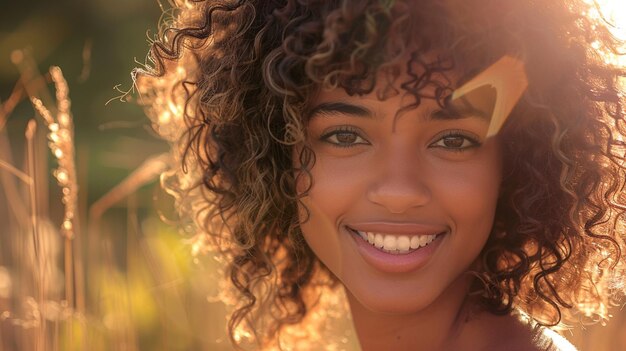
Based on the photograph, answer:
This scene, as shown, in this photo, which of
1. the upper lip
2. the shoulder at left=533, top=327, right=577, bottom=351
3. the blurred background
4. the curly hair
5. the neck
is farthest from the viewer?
the blurred background

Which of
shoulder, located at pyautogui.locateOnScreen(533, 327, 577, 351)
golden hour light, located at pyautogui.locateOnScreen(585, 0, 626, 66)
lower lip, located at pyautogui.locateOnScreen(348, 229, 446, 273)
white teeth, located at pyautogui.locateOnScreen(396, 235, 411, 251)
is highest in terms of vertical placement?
golden hour light, located at pyautogui.locateOnScreen(585, 0, 626, 66)

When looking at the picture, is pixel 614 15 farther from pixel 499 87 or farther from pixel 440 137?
pixel 440 137

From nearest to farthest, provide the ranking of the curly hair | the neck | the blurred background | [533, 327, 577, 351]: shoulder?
→ 1. the curly hair
2. [533, 327, 577, 351]: shoulder
3. the neck
4. the blurred background

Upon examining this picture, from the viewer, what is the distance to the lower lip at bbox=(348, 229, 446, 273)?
8.51ft

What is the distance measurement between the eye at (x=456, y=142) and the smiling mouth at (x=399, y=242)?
0.22 meters

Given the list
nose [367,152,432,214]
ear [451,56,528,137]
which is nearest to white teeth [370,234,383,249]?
nose [367,152,432,214]

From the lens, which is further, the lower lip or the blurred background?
the blurred background

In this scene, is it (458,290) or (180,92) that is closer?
(458,290)

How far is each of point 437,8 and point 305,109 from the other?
0.42m

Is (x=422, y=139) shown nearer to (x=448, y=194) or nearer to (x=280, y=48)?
(x=448, y=194)

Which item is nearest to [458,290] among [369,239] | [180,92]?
[369,239]

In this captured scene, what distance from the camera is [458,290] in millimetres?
2803

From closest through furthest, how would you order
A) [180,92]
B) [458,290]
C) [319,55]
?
[319,55]
[458,290]
[180,92]

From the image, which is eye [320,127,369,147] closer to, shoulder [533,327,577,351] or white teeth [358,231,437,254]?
white teeth [358,231,437,254]
